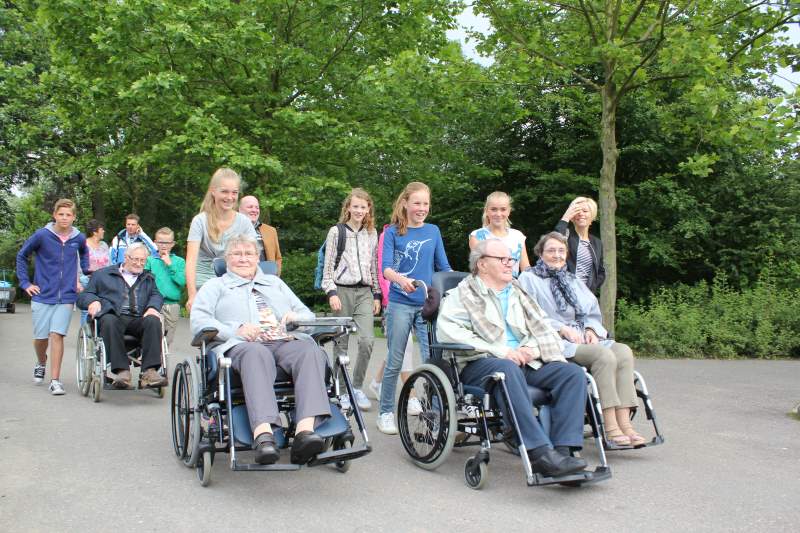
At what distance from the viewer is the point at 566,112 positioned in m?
17.2

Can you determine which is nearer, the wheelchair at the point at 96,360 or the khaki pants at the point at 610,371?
the khaki pants at the point at 610,371

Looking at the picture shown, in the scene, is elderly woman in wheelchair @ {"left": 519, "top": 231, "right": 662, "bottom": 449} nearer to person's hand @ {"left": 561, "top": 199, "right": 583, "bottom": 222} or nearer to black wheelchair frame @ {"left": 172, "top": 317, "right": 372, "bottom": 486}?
person's hand @ {"left": 561, "top": 199, "right": 583, "bottom": 222}

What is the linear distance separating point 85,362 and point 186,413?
326 cm

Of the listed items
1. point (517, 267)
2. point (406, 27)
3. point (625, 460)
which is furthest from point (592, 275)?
point (406, 27)

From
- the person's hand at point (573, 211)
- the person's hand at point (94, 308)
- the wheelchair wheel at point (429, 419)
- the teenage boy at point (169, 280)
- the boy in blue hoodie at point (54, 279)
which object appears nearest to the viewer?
the wheelchair wheel at point (429, 419)

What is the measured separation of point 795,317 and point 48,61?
2215 centimetres

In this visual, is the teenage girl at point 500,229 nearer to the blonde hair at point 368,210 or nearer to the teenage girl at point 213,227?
the blonde hair at point 368,210

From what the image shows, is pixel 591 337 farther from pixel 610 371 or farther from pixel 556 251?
pixel 556 251

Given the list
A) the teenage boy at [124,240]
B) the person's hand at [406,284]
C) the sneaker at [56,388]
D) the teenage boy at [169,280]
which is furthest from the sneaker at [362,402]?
the teenage boy at [124,240]

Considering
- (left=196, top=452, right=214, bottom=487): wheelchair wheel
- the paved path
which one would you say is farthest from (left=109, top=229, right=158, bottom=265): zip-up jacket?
(left=196, top=452, right=214, bottom=487): wheelchair wheel

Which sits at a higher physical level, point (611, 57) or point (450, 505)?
point (611, 57)

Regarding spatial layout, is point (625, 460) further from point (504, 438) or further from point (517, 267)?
point (517, 267)

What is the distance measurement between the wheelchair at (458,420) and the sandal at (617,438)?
1.14 feet

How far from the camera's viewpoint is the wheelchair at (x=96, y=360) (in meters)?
7.11
